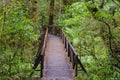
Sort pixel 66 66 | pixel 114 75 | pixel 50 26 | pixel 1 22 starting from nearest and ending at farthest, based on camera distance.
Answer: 1. pixel 1 22
2. pixel 114 75
3. pixel 66 66
4. pixel 50 26

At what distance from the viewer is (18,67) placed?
7555 mm

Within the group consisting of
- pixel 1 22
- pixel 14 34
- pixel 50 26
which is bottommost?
pixel 50 26

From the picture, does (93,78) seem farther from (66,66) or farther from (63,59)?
(63,59)

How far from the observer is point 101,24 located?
763cm

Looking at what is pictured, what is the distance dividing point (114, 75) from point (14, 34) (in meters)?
3.71

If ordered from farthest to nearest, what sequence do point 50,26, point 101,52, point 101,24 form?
1. point 50,26
2. point 101,52
3. point 101,24

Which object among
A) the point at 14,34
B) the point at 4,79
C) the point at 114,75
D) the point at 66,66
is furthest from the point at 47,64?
the point at 4,79

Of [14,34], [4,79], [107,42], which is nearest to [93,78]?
[107,42]

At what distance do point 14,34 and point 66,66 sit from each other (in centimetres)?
280

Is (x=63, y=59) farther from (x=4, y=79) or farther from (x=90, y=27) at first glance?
(x=4, y=79)

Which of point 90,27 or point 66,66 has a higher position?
point 90,27

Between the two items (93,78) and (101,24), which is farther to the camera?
(93,78)

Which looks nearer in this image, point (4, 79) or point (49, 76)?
point (4, 79)

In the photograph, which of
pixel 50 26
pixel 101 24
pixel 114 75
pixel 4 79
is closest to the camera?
pixel 4 79
